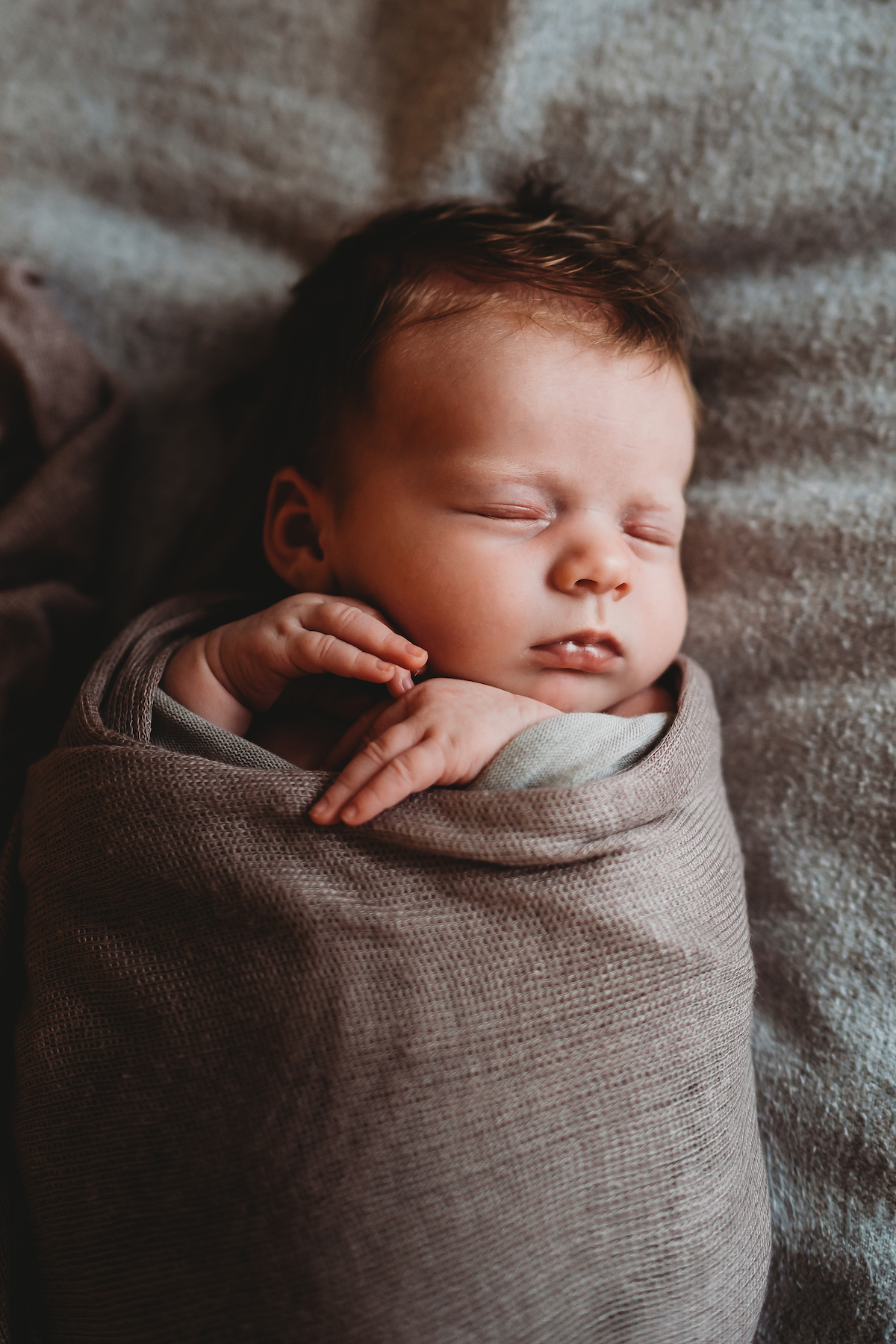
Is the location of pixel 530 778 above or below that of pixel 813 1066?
above

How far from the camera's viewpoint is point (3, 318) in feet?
4.42

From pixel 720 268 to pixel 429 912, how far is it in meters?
1.06

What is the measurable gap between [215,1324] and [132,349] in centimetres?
136

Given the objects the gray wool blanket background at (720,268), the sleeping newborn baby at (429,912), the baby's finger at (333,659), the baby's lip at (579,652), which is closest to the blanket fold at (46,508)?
the gray wool blanket background at (720,268)

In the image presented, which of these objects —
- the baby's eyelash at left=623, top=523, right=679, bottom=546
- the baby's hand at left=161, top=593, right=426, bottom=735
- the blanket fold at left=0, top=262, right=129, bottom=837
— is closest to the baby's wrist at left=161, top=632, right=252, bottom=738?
the baby's hand at left=161, top=593, right=426, bottom=735

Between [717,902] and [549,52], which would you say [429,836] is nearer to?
[717,902]

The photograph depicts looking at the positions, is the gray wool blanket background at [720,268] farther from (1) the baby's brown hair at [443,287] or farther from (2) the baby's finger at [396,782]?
(2) the baby's finger at [396,782]

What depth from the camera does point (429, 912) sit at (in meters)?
0.85

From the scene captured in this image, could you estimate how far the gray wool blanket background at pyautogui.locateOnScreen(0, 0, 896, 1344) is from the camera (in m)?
1.07

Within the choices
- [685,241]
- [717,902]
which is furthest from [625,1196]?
[685,241]

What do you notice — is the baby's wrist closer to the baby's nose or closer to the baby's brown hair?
the baby's brown hair

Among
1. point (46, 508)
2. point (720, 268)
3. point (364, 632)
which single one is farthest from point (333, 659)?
point (720, 268)

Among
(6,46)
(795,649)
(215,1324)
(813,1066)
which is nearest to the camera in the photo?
(215,1324)

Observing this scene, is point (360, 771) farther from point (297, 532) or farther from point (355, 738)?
point (297, 532)
